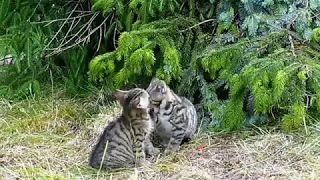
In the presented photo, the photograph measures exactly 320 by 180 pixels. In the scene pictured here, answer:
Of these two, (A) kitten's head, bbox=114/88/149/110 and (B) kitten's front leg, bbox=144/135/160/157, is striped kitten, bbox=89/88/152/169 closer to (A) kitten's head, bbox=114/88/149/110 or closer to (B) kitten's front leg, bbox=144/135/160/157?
(A) kitten's head, bbox=114/88/149/110

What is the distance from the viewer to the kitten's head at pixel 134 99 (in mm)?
4488

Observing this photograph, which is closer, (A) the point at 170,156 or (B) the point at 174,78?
(A) the point at 170,156

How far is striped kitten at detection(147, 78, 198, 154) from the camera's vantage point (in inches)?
187

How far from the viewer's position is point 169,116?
480 centimetres

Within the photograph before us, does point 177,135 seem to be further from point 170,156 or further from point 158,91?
point 158,91

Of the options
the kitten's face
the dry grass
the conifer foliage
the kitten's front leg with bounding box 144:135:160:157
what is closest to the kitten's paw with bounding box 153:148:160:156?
the kitten's front leg with bounding box 144:135:160:157

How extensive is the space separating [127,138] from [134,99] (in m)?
0.28

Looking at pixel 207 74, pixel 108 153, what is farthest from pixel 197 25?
pixel 108 153

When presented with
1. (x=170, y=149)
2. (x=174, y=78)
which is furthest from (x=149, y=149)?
(x=174, y=78)

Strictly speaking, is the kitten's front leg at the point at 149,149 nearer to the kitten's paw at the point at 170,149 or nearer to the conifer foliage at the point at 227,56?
the kitten's paw at the point at 170,149

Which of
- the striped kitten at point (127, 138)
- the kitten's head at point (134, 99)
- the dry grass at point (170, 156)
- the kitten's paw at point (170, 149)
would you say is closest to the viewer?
the dry grass at point (170, 156)

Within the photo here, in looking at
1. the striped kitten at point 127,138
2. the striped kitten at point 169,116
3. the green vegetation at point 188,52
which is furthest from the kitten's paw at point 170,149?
the green vegetation at point 188,52

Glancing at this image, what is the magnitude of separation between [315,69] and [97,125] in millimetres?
1892

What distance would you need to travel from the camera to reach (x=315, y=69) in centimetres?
443
